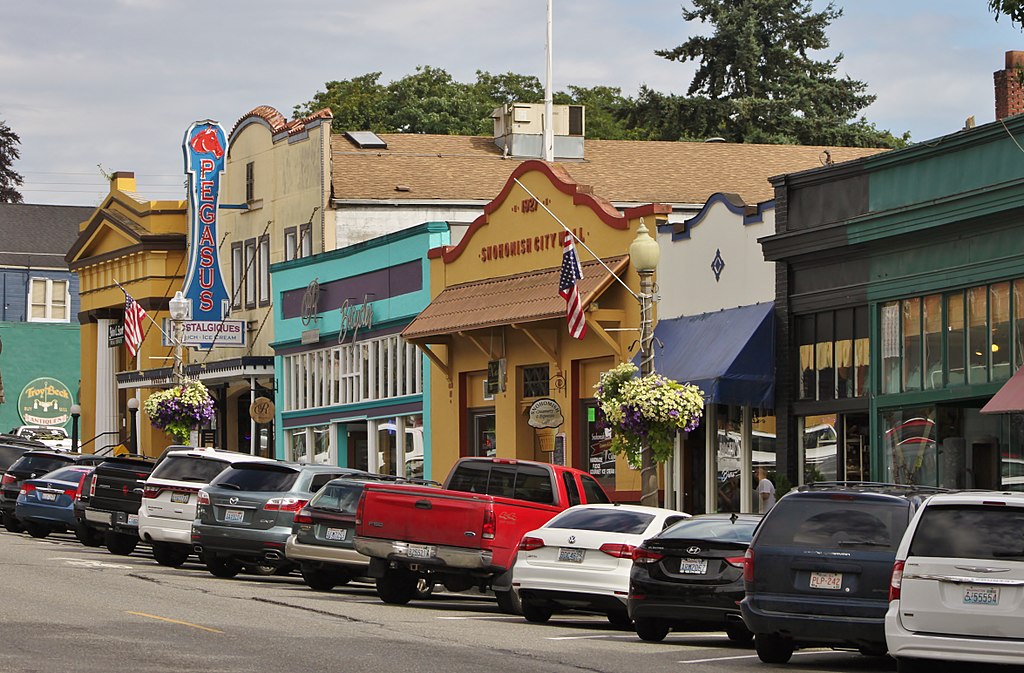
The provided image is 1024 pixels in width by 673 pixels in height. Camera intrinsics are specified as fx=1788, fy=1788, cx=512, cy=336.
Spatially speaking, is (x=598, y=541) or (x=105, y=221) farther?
(x=105, y=221)

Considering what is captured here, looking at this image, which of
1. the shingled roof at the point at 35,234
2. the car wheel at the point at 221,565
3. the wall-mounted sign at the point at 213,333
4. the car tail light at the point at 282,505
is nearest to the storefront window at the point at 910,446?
the car tail light at the point at 282,505

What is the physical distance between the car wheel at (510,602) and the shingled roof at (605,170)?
24.3 metres

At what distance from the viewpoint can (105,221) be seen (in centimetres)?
6069

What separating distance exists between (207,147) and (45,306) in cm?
3345

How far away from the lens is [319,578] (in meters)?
23.4

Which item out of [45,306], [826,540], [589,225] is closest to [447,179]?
[589,225]

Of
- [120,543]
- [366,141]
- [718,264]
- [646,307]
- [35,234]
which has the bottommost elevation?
[120,543]

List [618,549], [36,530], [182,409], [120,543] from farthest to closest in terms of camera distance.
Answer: [182,409], [36,530], [120,543], [618,549]

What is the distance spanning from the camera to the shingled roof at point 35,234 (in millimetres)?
82000

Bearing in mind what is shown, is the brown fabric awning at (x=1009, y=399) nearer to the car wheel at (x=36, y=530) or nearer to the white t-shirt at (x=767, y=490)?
the white t-shirt at (x=767, y=490)

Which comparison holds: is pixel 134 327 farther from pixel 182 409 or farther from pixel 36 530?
pixel 36 530

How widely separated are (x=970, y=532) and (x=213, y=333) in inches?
1473

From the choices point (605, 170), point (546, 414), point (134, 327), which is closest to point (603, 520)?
point (546, 414)

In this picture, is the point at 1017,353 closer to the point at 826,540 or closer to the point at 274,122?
the point at 826,540
